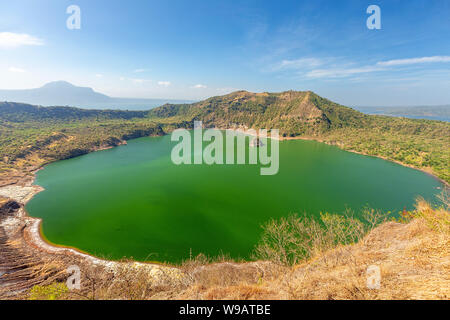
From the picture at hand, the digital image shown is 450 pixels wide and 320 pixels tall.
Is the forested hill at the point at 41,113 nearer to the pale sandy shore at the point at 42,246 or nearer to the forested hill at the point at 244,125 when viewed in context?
Answer: the forested hill at the point at 244,125

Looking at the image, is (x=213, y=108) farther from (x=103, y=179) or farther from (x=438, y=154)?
(x=438, y=154)

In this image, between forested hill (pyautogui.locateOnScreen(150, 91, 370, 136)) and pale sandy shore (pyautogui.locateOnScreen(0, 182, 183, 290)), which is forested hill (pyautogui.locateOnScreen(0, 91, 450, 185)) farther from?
pale sandy shore (pyautogui.locateOnScreen(0, 182, 183, 290))

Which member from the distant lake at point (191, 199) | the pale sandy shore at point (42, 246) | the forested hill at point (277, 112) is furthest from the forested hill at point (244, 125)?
the pale sandy shore at point (42, 246)

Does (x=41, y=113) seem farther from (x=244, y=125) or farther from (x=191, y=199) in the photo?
(x=191, y=199)

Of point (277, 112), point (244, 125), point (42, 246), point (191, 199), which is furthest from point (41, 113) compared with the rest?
point (277, 112)

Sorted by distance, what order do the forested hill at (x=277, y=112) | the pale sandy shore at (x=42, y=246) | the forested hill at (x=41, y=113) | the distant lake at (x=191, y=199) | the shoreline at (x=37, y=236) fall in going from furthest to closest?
the forested hill at (x=41, y=113) → the forested hill at (x=277, y=112) → the distant lake at (x=191, y=199) → the shoreline at (x=37, y=236) → the pale sandy shore at (x=42, y=246)

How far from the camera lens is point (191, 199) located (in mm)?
29297

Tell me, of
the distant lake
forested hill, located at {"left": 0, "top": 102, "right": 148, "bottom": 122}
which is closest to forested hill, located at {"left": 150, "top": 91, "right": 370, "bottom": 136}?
forested hill, located at {"left": 0, "top": 102, "right": 148, "bottom": 122}

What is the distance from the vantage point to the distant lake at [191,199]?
19.9 metres

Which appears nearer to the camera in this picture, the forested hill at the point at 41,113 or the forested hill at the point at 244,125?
the forested hill at the point at 244,125

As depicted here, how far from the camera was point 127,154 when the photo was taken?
197 feet

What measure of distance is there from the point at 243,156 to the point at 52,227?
144 feet
